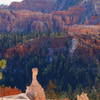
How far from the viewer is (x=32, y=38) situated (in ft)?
300

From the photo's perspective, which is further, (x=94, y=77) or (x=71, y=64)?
(x=71, y=64)

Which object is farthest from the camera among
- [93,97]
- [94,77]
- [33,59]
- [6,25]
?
[6,25]

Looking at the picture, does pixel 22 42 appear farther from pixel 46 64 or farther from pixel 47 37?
pixel 46 64

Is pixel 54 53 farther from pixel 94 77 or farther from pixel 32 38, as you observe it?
pixel 94 77

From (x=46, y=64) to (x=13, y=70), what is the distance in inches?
206

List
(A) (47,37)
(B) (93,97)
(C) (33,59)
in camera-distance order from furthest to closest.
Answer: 1. (A) (47,37)
2. (C) (33,59)
3. (B) (93,97)

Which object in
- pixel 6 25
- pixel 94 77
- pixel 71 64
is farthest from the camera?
pixel 6 25

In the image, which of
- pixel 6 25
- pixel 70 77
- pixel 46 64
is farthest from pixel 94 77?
pixel 6 25

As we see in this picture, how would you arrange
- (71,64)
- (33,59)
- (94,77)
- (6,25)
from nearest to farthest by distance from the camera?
(94,77)
(71,64)
(33,59)
(6,25)

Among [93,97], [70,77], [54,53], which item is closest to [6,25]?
[54,53]

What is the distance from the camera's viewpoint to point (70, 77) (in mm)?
71438

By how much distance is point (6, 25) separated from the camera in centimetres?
12631

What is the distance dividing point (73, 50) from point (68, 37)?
3.43 m

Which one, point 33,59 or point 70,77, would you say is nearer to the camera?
point 70,77
